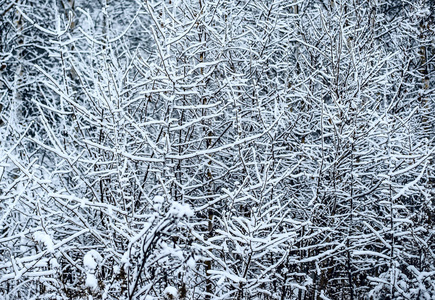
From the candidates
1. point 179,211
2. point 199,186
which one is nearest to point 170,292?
point 179,211

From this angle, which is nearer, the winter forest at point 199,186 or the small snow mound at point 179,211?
the small snow mound at point 179,211

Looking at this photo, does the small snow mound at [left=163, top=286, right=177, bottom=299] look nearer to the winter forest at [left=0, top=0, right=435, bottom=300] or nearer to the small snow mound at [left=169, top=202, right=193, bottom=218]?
the winter forest at [left=0, top=0, right=435, bottom=300]

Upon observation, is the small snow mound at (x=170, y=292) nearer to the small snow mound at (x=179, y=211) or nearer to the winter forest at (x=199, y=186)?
the winter forest at (x=199, y=186)

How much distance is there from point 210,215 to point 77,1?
1121cm

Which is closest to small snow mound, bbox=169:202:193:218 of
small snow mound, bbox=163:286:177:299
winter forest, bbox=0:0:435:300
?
winter forest, bbox=0:0:435:300

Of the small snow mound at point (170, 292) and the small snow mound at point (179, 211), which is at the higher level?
the small snow mound at point (179, 211)

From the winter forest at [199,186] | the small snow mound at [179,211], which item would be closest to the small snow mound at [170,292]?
the winter forest at [199,186]

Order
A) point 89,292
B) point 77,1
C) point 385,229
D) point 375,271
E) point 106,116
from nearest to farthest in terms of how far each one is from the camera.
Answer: point 89,292 → point 106,116 → point 385,229 → point 375,271 → point 77,1

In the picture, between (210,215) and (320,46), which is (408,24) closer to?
(320,46)

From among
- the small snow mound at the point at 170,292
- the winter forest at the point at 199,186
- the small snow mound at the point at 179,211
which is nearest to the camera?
the small snow mound at the point at 179,211

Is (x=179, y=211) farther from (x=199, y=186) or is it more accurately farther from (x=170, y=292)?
(x=199, y=186)

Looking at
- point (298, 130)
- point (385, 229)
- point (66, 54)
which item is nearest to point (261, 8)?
point (298, 130)

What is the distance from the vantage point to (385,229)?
4.71m

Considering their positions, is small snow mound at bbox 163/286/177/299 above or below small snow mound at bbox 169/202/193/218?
Answer: below
